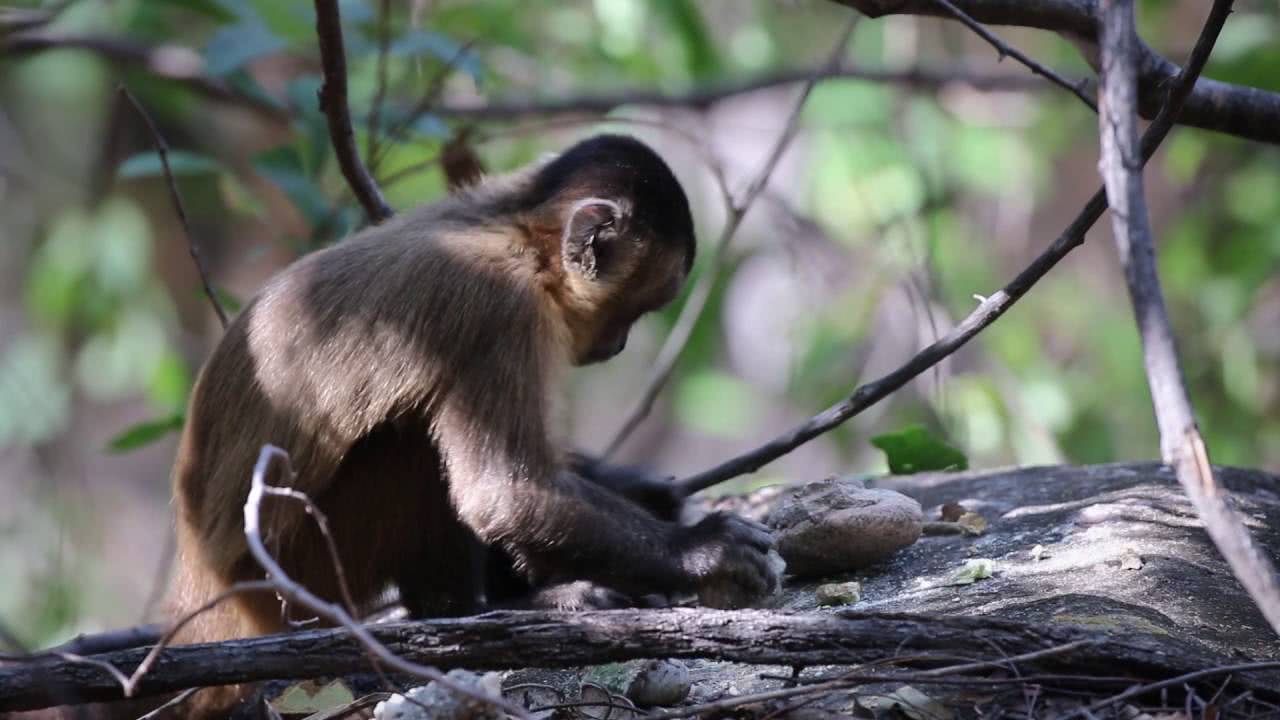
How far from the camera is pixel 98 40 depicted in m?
6.82

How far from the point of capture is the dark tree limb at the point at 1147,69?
343cm

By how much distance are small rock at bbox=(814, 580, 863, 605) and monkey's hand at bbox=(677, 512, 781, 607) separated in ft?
0.47

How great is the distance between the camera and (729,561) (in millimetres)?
3525

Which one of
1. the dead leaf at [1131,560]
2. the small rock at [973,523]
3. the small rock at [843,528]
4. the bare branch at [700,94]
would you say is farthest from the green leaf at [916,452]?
the bare branch at [700,94]

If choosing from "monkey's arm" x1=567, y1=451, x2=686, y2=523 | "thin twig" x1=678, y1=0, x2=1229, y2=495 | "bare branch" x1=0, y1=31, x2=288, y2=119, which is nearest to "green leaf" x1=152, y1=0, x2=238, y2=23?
"bare branch" x1=0, y1=31, x2=288, y2=119

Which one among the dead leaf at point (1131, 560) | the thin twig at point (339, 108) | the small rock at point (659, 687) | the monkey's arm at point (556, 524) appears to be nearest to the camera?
the small rock at point (659, 687)

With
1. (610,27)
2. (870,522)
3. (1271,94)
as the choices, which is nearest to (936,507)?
(870,522)

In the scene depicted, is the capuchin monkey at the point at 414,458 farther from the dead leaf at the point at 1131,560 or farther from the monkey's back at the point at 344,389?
the dead leaf at the point at 1131,560

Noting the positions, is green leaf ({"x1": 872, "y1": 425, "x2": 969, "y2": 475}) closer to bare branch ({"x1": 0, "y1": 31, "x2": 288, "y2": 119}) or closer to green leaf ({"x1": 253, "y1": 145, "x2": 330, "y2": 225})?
green leaf ({"x1": 253, "y1": 145, "x2": 330, "y2": 225})

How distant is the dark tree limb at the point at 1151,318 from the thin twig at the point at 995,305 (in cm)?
64

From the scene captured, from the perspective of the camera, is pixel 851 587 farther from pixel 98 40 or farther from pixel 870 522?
pixel 98 40

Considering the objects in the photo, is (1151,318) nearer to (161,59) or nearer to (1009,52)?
(1009,52)

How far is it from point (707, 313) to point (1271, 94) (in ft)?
14.9

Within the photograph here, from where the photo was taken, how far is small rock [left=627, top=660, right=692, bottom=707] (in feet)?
9.32
